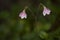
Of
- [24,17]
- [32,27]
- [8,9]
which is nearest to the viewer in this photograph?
[24,17]

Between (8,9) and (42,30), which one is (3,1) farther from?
(42,30)

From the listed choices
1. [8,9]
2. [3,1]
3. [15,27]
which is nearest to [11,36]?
[15,27]

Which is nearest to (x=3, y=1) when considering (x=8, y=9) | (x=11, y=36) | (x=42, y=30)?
(x=8, y=9)

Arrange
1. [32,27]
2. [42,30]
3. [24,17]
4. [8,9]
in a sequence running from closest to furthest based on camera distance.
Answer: [24,17] → [42,30] → [32,27] → [8,9]

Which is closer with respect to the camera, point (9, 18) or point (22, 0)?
point (9, 18)

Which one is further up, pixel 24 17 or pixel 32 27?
pixel 24 17

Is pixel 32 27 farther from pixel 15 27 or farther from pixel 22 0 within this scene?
pixel 22 0
